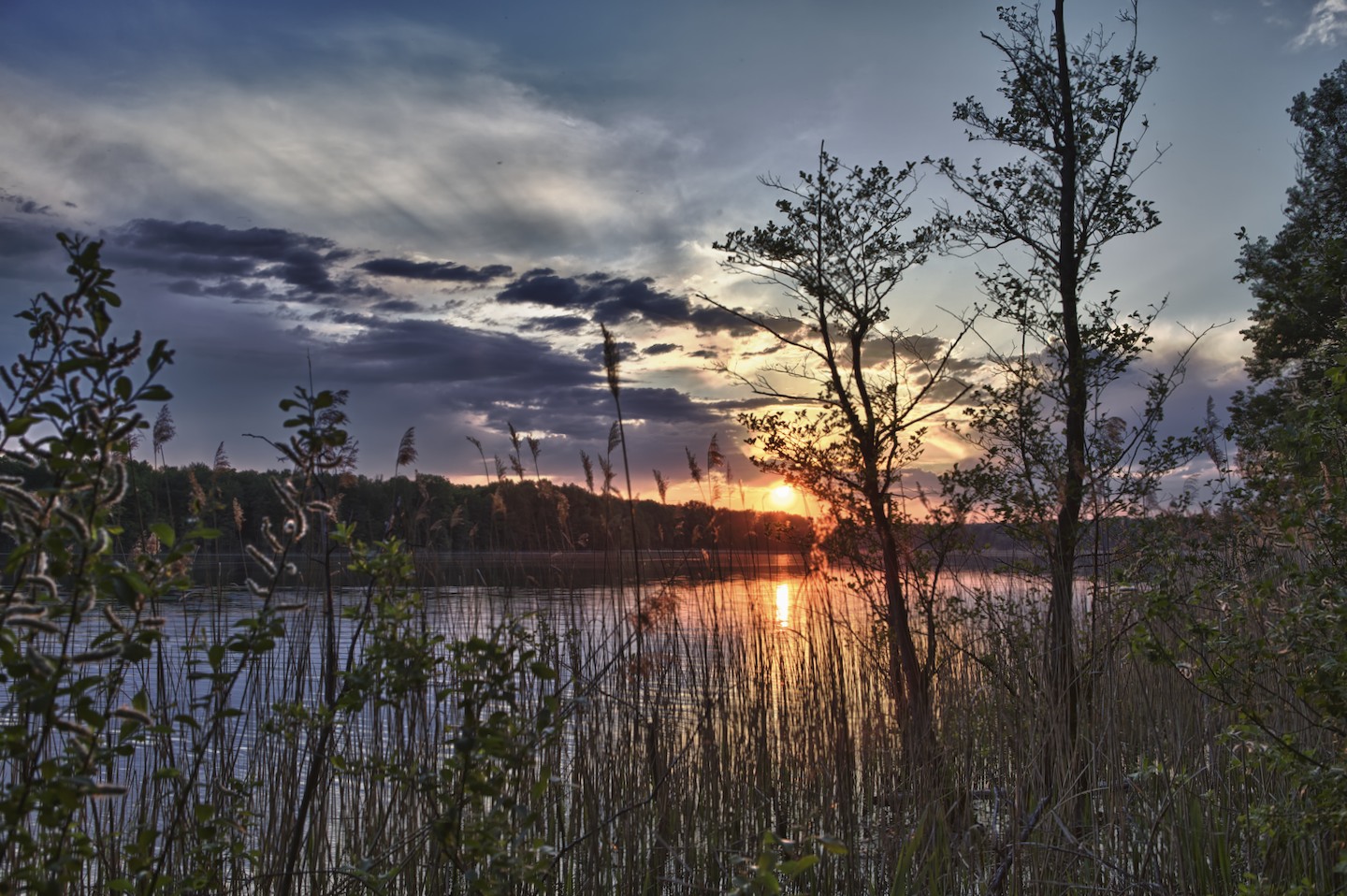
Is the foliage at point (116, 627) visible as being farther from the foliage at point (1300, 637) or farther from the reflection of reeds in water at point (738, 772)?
the foliage at point (1300, 637)

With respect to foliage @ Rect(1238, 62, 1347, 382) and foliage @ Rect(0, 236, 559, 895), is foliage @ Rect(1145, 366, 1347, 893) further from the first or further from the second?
foliage @ Rect(1238, 62, 1347, 382)

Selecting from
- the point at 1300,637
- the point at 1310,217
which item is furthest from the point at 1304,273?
the point at 1310,217

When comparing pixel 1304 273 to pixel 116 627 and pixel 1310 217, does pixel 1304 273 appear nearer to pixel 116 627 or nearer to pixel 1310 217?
pixel 116 627

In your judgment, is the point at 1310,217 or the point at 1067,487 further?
the point at 1310,217

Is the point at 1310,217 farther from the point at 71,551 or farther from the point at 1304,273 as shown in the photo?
the point at 71,551

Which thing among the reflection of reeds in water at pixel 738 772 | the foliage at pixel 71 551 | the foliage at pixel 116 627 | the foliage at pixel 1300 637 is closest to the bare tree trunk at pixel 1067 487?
the reflection of reeds in water at pixel 738 772

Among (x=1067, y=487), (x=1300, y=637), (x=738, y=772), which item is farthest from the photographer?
(x=1067, y=487)

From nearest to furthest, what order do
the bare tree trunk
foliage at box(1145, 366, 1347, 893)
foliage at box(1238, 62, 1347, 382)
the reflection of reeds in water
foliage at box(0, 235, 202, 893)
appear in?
foliage at box(0, 235, 202, 893)
foliage at box(1145, 366, 1347, 893)
the reflection of reeds in water
the bare tree trunk
foliage at box(1238, 62, 1347, 382)

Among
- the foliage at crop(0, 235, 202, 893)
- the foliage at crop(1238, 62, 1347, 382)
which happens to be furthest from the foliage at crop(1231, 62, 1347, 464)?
the foliage at crop(0, 235, 202, 893)

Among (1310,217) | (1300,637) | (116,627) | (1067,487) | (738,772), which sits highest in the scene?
(1310,217)

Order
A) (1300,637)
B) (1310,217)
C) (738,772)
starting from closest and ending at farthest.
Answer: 1. (1300,637)
2. (738,772)
3. (1310,217)

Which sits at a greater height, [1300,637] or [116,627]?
[116,627]

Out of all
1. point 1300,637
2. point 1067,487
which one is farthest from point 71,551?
point 1067,487

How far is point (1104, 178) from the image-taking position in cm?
527
